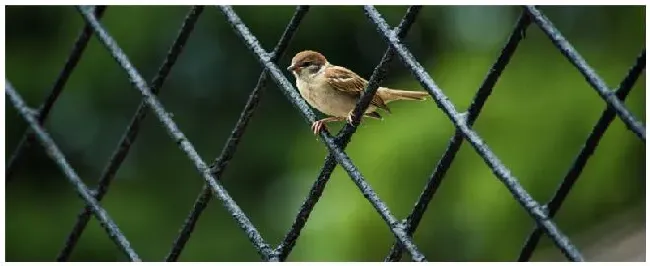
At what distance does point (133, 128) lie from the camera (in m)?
1.04

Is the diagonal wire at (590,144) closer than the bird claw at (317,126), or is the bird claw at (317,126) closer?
the diagonal wire at (590,144)

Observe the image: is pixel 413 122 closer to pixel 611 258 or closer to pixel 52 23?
pixel 611 258

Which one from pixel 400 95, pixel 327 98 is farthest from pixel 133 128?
pixel 400 95

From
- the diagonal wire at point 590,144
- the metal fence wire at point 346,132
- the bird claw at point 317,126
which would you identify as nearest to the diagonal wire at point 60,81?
the metal fence wire at point 346,132

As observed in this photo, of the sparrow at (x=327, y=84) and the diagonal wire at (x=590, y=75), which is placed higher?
the sparrow at (x=327, y=84)

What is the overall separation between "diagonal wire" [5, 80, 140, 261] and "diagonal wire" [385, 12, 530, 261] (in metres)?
0.34

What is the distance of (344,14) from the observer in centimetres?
178

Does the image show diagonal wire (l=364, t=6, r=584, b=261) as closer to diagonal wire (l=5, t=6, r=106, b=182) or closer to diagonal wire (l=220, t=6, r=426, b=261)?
diagonal wire (l=220, t=6, r=426, b=261)

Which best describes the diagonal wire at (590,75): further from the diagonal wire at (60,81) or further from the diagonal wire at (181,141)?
the diagonal wire at (60,81)

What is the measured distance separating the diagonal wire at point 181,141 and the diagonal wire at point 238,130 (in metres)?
0.02

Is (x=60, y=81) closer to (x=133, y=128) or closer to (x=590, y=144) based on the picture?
(x=133, y=128)

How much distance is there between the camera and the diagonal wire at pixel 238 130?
91 centimetres

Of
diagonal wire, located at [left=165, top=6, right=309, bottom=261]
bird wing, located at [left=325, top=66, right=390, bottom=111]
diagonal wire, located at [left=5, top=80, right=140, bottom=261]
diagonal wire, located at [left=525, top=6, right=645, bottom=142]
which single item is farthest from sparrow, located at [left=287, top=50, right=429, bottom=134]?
diagonal wire, located at [left=525, top=6, right=645, bottom=142]
